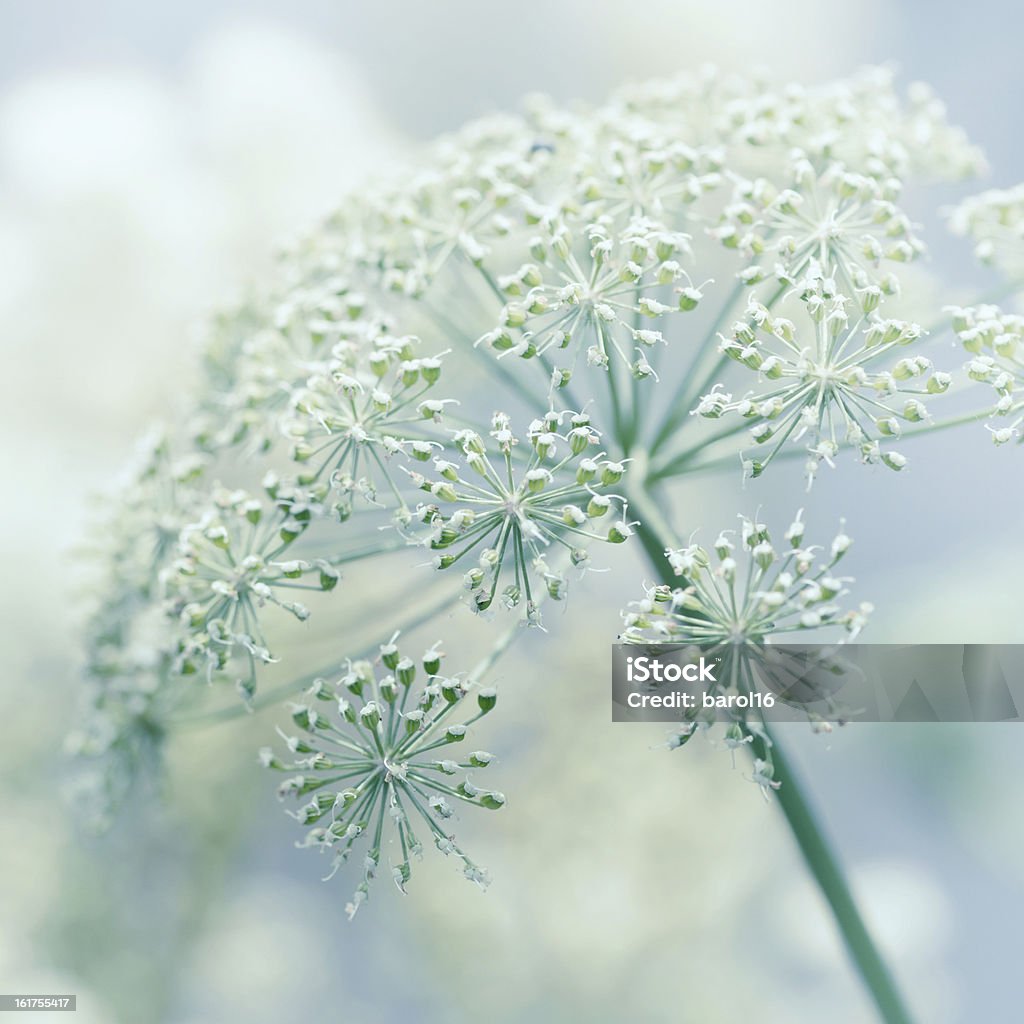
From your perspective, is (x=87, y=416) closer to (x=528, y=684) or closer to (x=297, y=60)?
(x=297, y=60)

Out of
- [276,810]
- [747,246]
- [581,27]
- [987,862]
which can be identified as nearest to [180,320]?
[276,810]

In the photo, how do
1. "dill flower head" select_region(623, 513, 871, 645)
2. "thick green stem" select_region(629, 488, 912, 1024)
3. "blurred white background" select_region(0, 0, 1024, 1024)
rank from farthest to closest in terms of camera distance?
"blurred white background" select_region(0, 0, 1024, 1024) → "thick green stem" select_region(629, 488, 912, 1024) → "dill flower head" select_region(623, 513, 871, 645)

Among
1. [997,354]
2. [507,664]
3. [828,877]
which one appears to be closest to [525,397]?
[997,354]

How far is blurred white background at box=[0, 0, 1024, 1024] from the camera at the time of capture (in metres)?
1.94

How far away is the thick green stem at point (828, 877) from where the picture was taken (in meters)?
1.11

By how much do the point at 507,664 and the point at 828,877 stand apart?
105 centimetres

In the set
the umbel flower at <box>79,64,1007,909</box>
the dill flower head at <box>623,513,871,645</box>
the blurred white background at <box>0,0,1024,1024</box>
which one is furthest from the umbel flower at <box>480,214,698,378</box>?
the blurred white background at <box>0,0,1024,1024</box>

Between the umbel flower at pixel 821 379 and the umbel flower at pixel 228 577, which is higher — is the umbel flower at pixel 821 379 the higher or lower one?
the higher one

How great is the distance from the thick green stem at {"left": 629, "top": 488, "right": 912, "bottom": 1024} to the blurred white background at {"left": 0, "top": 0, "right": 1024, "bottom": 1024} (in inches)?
27.0

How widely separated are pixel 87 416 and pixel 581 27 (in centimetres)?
167

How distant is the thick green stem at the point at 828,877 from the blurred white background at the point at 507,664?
0.69m

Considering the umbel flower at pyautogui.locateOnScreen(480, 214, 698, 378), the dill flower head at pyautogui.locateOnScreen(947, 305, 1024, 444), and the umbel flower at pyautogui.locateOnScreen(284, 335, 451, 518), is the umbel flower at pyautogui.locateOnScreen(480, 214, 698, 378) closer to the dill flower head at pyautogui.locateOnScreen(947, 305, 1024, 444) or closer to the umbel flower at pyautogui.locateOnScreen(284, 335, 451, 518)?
the umbel flower at pyautogui.locateOnScreen(284, 335, 451, 518)

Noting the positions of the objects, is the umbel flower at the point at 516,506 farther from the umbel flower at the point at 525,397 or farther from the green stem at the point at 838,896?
the green stem at the point at 838,896

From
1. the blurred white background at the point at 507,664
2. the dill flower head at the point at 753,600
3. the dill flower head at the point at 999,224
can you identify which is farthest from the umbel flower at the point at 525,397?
the blurred white background at the point at 507,664
